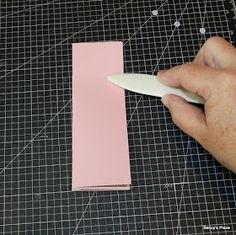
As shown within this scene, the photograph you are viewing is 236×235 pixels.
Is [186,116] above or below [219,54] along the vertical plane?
below

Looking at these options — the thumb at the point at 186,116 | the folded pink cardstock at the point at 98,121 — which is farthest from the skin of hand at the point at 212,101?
the folded pink cardstock at the point at 98,121

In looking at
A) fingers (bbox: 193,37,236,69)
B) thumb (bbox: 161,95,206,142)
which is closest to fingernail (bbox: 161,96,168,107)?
thumb (bbox: 161,95,206,142)

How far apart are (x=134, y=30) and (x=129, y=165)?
0.34 metres

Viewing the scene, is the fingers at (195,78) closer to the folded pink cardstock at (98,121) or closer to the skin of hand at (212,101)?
the skin of hand at (212,101)

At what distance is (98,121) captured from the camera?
0.88 m

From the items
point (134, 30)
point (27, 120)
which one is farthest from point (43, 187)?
point (134, 30)

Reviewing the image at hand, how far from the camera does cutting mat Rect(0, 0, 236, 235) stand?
2.72 feet

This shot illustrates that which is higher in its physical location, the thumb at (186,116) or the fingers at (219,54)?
the fingers at (219,54)

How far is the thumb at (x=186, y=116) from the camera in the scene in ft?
2.62

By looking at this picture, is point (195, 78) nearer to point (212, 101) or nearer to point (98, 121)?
point (212, 101)

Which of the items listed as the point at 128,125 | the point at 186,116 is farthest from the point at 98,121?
the point at 186,116

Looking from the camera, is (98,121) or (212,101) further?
(98,121)

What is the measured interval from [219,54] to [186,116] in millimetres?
141

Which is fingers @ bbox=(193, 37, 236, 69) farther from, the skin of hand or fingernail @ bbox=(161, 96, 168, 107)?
fingernail @ bbox=(161, 96, 168, 107)
